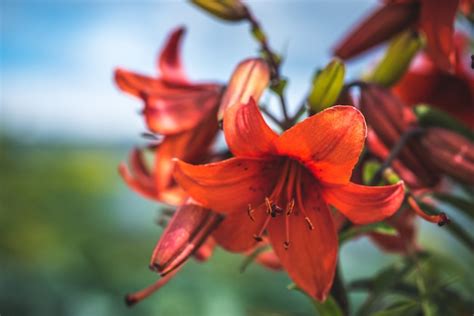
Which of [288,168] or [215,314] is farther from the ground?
[288,168]

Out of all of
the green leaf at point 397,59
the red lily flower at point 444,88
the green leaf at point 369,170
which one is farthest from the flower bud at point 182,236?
the red lily flower at point 444,88

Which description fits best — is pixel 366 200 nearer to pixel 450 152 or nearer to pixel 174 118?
pixel 450 152

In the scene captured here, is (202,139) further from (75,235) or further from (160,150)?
(75,235)

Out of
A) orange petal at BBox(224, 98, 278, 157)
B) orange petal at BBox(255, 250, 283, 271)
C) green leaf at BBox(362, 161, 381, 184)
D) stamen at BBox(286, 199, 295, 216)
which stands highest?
orange petal at BBox(224, 98, 278, 157)

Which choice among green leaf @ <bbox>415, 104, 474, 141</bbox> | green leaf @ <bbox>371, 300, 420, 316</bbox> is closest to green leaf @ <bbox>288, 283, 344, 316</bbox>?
green leaf @ <bbox>371, 300, 420, 316</bbox>

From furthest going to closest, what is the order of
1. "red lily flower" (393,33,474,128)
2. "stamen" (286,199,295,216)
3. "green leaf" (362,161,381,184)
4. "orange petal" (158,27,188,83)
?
1. "red lily flower" (393,33,474,128)
2. "orange petal" (158,27,188,83)
3. "green leaf" (362,161,381,184)
4. "stamen" (286,199,295,216)

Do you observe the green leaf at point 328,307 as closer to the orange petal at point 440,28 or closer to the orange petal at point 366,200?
the orange petal at point 366,200

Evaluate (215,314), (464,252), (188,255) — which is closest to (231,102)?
(188,255)

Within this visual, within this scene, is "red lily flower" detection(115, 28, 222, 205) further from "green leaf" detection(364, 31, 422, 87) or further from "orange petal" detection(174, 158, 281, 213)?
"green leaf" detection(364, 31, 422, 87)
